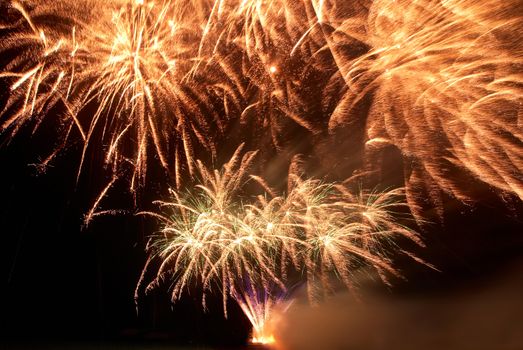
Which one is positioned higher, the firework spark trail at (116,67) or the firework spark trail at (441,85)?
the firework spark trail at (116,67)

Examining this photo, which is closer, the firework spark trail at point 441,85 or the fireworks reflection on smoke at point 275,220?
the firework spark trail at point 441,85

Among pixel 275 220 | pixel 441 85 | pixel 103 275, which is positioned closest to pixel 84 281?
pixel 103 275

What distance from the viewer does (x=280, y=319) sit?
775cm

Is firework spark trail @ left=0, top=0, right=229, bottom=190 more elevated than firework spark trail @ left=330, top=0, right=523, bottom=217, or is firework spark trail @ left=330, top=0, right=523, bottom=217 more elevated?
firework spark trail @ left=0, top=0, right=229, bottom=190

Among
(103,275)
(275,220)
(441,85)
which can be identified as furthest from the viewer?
(103,275)

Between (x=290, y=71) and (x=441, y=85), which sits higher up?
(x=290, y=71)

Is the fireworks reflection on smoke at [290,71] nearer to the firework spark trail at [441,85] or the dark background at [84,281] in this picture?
the firework spark trail at [441,85]

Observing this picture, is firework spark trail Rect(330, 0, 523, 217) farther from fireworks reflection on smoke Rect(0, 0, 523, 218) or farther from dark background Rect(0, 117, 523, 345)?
dark background Rect(0, 117, 523, 345)

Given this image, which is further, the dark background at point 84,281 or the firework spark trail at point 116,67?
the dark background at point 84,281

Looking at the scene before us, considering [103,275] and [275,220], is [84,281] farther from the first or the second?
[275,220]

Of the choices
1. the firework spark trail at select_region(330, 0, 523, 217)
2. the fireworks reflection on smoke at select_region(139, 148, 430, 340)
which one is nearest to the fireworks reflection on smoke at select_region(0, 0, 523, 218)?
the firework spark trail at select_region(330, 0, 523, 217)

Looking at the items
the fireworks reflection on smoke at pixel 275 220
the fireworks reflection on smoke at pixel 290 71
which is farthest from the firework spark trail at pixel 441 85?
the fireworks reflection on smoke at pixel 275 220

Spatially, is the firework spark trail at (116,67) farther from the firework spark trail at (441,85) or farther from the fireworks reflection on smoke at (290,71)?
the firework spark trail at (441,85)

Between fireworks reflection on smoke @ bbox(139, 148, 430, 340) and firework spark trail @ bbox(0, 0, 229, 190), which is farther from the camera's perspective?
fireworks reflection on smoke @ bbox(139, 148, 430, 340)
